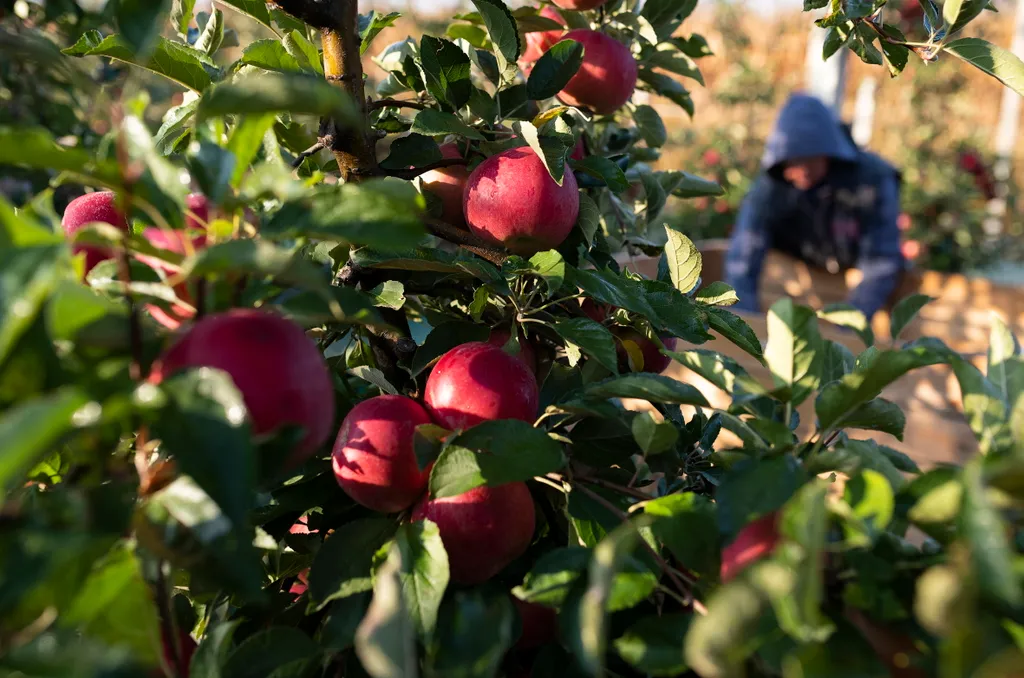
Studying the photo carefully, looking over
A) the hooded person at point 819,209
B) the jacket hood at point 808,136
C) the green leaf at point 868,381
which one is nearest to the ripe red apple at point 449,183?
the green leaf at point 868,381

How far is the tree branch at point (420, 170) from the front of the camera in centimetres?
54

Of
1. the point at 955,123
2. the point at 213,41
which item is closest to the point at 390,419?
the point at 213,41

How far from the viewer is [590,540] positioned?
400 millimetres

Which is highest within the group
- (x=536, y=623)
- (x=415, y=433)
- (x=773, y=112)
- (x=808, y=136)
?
(x=415, y=433)

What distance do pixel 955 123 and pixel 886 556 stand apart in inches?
288

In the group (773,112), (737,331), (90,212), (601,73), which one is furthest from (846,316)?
(773,112)

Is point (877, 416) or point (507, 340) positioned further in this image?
point (507, 340)

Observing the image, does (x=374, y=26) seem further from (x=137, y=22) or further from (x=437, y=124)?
(x=137, y=22)

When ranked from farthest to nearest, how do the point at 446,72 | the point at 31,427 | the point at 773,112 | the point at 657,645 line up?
the point at 773,112, the point at 446,72, the point at 657,645, the point at 31,427

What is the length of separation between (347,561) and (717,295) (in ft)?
1.01

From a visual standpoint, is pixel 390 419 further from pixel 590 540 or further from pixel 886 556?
pixel 886 556

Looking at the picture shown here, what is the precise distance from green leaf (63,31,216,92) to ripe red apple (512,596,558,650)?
1.30 feet

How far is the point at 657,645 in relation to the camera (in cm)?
32

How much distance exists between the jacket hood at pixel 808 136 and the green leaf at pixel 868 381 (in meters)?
2.31
